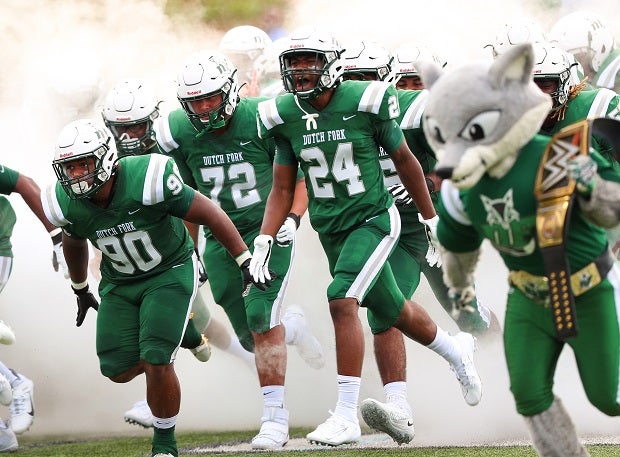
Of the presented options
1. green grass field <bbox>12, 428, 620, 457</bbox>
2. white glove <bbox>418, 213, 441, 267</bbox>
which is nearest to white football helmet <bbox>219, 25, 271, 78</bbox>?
green grass field <bbox>12, 428, 620, 457</bbox>

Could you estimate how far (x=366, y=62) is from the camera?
269 inches

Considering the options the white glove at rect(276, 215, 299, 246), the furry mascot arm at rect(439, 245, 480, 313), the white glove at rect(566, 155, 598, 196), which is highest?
the white glove at rect(566, 155, 598, 196)

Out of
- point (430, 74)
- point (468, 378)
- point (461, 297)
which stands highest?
point (430, 74)

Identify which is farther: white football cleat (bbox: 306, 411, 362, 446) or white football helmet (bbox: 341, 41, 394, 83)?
white football helmet (bbox: 341, 41, 394, 83)

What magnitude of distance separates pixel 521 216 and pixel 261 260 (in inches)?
77.0

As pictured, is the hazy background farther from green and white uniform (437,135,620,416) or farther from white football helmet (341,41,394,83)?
green and white uniform (437,135,620,416)

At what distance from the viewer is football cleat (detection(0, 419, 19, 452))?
6.96 meters

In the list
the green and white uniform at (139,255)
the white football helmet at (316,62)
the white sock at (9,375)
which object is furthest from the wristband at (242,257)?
the white sock at (9,375)

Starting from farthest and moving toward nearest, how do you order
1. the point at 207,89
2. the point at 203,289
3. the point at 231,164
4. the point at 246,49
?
the point at 246,49
the point at 203,289
the point at 231,164
the point at 207,89

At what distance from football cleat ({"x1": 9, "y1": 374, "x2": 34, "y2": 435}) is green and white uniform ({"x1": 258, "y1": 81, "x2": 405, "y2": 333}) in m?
2.18

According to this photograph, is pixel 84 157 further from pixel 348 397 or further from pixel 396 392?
pixel 396 392

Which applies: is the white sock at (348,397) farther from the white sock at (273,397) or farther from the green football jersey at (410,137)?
the green football jersey at (410,137)

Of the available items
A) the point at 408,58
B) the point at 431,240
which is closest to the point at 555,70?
the point at 431,240

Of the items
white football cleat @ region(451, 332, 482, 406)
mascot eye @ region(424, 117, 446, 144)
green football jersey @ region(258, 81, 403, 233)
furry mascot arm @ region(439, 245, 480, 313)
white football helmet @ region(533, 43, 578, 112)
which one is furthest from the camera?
white football cleat @ region(451, 332, 482, 406)
